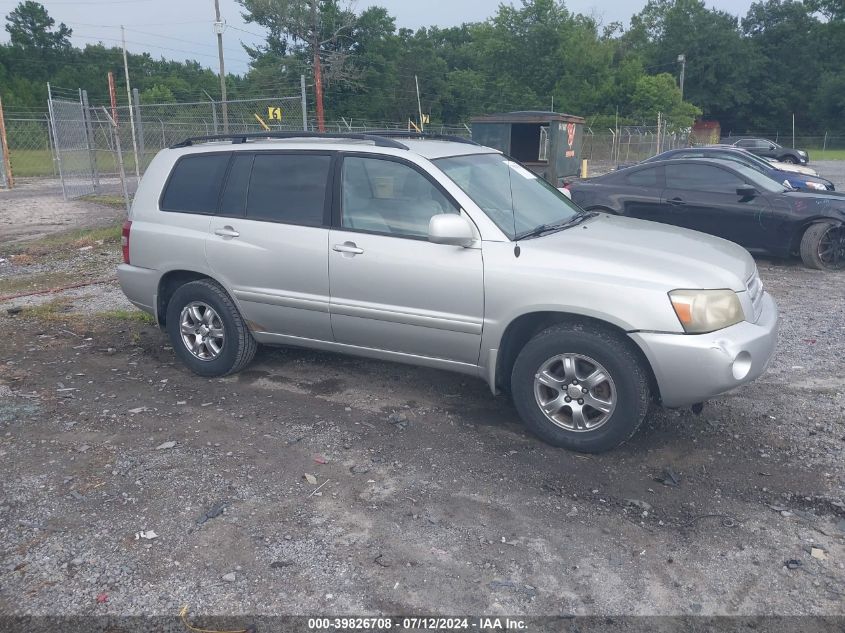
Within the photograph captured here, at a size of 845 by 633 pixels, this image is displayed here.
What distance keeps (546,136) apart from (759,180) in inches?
370

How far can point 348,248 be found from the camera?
496 centimetres

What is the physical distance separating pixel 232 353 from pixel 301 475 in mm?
1752

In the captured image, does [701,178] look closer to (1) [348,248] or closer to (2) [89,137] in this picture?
(1) [348,248]

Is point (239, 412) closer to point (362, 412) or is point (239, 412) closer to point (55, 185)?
point (362, 412)

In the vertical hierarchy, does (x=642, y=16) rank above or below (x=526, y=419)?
above

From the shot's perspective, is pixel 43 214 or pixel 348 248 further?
pixel 43 214

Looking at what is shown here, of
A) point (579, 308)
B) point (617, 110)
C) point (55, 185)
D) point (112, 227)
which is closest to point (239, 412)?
point (579, 308)

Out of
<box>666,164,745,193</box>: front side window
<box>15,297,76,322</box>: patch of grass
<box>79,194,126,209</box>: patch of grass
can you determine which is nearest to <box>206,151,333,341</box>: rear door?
<box>15,297,76,322</box>: patch of grass

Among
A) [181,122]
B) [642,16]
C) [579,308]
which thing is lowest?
[579,308]

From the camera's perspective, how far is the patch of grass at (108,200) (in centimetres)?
1705

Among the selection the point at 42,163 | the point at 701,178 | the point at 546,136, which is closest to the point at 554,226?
the point at 701,178

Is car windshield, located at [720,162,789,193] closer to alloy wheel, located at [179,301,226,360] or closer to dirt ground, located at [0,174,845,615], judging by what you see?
dirt ground, located at [0,174,845,615]

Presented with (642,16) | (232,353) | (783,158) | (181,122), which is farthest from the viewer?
(642,16)

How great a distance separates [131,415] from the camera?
16.7 feet
